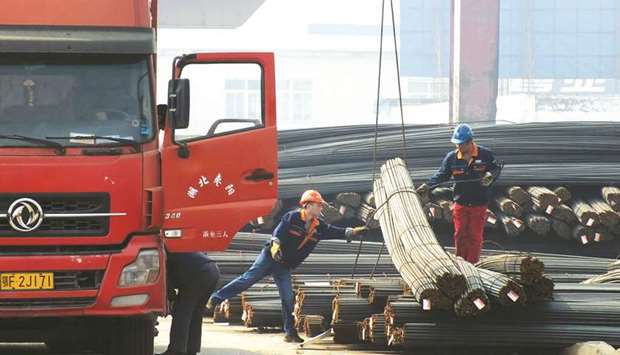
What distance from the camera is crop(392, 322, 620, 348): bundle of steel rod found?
10.6m

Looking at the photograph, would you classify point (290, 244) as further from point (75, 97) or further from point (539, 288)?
point (75, 97)

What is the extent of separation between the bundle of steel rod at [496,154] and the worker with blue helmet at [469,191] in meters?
3.12

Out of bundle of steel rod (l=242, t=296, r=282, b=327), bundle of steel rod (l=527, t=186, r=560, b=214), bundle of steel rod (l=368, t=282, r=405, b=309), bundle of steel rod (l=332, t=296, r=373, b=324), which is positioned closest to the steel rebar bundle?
bundle of steel rod (l=368, t=282, r=405, b=309)

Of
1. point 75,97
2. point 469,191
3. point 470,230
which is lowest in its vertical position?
point 470,230

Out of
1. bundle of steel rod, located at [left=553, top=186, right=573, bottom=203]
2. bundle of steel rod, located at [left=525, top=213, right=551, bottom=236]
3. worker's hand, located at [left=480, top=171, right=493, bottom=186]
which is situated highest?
worker's hand, located at [left=480, top=171, right=493, bottom=186]

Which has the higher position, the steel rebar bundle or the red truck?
the red truck

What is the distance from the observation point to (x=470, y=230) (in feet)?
45.1

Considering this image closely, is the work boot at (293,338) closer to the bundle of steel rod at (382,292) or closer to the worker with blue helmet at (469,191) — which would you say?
the bundle of steel rod at (382,292)

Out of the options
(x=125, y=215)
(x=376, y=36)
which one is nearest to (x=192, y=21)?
(x=376, y=36)

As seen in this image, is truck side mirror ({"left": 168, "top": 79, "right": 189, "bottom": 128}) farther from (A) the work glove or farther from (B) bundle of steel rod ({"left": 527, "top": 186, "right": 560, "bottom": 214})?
(B) bundle of steel rod ({"left": 527, "top": 186, "right": 560, "bottom": 214})

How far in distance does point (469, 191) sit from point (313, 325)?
237 centimetres

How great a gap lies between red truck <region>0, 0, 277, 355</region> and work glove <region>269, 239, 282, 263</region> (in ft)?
10.4

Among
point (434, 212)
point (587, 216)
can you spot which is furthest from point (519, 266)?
point (434, 212)

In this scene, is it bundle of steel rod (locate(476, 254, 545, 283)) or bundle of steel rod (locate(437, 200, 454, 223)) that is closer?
bundle of steel rod (locate(476, 254, 545, 283))
